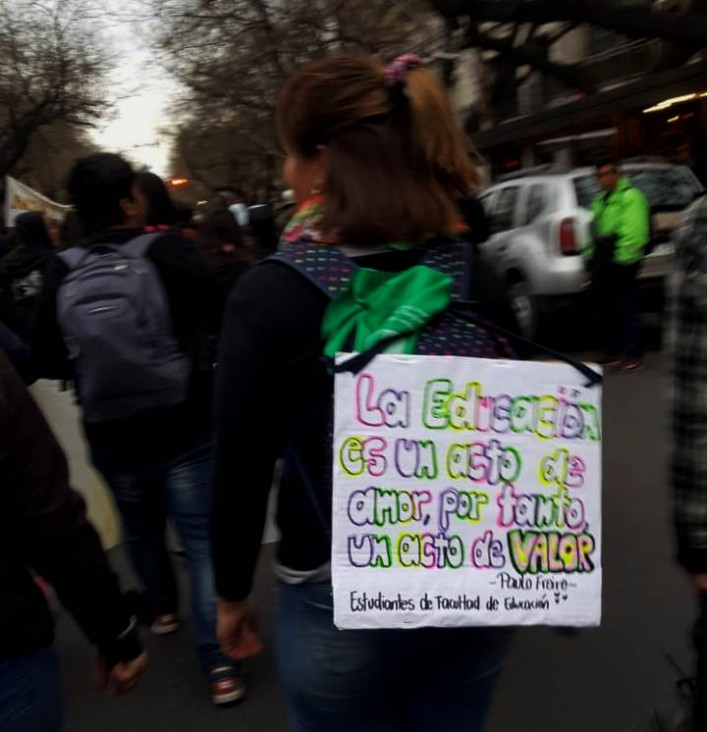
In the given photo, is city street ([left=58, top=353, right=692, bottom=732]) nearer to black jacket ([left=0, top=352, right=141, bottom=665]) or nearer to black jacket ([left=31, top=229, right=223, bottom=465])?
black jacket ([left=31, top=229, right=223, bottom=465])

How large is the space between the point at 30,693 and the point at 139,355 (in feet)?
4.27

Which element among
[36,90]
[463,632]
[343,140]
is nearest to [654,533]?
[463,632]

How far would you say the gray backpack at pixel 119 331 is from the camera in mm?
2639

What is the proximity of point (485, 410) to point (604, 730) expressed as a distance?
1778 millimetres

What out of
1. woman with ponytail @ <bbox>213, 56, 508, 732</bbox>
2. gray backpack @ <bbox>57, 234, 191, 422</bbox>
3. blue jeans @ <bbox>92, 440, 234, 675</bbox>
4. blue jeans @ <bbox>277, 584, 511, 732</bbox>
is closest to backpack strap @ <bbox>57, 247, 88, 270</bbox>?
gray backpack @ <bbox>57, 234, 191, 422</bbox>

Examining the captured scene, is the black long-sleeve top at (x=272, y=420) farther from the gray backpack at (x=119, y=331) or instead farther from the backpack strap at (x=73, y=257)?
the backpack strap at (x=73, y=257)

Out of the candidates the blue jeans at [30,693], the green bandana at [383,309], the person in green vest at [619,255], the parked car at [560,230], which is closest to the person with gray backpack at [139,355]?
the blue jeans at [30,693]

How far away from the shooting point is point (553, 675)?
3.06 meters

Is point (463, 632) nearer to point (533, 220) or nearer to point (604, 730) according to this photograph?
point (604, 730)

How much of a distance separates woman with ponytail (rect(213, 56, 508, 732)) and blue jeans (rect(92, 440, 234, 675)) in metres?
1.35

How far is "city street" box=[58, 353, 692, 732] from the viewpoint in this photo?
9.41 feet

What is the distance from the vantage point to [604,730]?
2.74 metres

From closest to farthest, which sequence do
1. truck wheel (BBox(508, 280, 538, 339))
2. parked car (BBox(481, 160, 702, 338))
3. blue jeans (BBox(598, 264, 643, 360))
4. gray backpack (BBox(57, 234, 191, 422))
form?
gray backpack (BBox(57, 234, 191, 422))
blue jeans (BBox(598, 264, 643, 360))
parked car (BBox(481, 160, 702, 338))
truck wheel (BBox(508, 280, 538, 339))

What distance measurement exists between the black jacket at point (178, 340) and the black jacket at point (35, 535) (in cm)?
121
